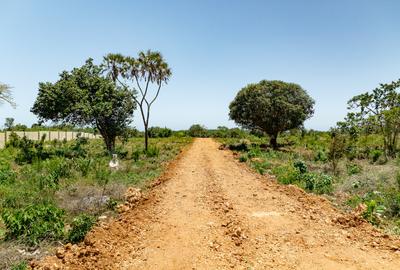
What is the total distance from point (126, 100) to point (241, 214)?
52.8 feet

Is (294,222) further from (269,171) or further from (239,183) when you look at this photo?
(269,171)

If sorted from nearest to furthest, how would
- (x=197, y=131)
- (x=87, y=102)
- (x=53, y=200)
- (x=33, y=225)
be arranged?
1. (x=33, y=225)
2. (x=53, y=200)
3. (x=87, y=102)
4. (x=197, y=131)

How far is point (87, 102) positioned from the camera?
21.2 metres

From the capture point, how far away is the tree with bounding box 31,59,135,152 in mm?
21203

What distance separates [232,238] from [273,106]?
21.6m

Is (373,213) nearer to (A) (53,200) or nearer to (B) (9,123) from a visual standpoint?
(A) (53,200)

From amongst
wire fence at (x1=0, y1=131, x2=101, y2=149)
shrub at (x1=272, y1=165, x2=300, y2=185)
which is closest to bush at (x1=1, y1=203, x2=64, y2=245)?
shrub at (x1=272, y1=165, x2=300, y2=185)

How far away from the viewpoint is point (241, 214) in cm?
891

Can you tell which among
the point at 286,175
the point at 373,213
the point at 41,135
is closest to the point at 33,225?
the point at 373,213

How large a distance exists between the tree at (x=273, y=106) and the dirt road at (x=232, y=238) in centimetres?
1718

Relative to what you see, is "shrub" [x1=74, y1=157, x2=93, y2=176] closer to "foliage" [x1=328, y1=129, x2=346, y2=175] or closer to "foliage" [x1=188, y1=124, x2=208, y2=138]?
"foliage" [x1=328, y1=129, x2=346, y2=175]

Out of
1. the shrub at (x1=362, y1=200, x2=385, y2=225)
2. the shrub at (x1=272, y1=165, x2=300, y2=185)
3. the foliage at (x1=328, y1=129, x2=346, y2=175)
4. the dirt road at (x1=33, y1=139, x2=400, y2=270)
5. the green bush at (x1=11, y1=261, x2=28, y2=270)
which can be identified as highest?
the foliage at (x1=328, y1=129, x2=346, y2=175)

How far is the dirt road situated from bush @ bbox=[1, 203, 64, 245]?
747mm

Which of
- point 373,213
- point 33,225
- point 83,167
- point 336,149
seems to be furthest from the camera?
point 336,149
